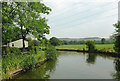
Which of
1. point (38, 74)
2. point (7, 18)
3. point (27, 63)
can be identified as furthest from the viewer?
point (27, 63)

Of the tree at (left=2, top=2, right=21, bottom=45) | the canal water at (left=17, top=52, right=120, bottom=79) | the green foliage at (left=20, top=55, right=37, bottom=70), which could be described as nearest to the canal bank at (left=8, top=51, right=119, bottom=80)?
the canal water at (left=17, top=52, right=120, bottom=79)

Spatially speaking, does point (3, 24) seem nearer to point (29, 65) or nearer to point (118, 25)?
point (29, 65)

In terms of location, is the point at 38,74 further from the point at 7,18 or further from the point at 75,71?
the point at 7,18

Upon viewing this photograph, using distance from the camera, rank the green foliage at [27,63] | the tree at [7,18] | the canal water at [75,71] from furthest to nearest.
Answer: the green foliage at [27,63] → the tree at [7,18] → the canal water at [75,71]

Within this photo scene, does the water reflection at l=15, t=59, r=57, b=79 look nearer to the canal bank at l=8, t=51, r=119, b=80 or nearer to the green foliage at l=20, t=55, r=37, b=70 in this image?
the canal bank at l=8, t=51, r=119, b=80

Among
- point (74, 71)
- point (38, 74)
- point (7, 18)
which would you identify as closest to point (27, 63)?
point (38, 74)

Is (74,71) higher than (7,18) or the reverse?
the reverse

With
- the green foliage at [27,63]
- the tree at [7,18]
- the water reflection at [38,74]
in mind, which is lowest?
the water reflection at [38,74]

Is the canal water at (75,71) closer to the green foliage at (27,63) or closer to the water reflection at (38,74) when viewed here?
the water reflection at (38,74)

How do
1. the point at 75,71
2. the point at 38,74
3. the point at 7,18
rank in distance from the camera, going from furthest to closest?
the point at 75,71, the point at 38,74, the point at 7,18

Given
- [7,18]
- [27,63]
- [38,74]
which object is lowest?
[38,74]

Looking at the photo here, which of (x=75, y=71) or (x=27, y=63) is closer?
(x=27, y=63)

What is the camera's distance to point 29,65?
29.5 ft

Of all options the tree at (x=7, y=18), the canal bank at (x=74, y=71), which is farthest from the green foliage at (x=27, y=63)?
the tree at (x=7, y=18)
